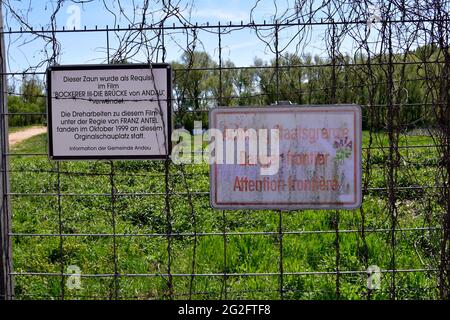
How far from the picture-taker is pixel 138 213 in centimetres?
708

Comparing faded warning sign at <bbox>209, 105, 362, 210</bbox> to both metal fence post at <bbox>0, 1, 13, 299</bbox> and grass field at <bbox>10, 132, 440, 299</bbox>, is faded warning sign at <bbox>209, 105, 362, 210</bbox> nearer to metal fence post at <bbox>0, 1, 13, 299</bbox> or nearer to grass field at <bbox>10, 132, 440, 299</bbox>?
grass field at <bbox>10, 132, 440, 299</bbox>

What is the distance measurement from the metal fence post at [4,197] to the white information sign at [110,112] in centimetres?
30

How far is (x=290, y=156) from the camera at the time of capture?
320 centimetres

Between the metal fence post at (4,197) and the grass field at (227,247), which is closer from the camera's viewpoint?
the metal fence post at (4,197)

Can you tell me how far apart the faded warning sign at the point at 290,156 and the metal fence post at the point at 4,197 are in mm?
1296

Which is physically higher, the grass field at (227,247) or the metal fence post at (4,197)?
the metal fence post at (4,197)

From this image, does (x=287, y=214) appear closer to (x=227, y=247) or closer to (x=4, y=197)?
(x=227, y=247)

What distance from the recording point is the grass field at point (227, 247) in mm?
3826

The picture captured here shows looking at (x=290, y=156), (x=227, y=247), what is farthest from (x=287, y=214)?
(x=290, y=156)

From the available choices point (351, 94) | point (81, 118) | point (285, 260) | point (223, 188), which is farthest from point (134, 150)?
point (285, 260)

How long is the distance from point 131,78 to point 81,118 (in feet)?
1.28

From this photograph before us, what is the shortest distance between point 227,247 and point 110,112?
239cm

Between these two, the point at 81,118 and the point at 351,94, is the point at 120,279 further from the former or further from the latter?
the point at 351,94

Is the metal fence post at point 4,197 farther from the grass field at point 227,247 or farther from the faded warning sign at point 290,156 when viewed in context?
the faded warning sign at point 290,156
